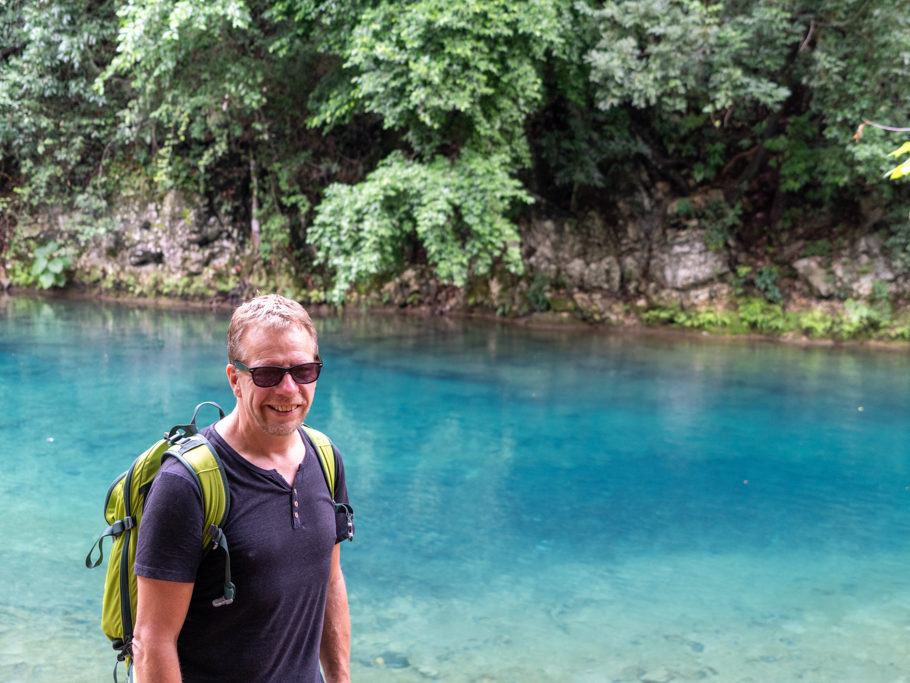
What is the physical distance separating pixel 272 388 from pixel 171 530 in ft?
1.20

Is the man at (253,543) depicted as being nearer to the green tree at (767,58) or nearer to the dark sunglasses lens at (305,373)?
the dark sunglasses lens at (305,373)

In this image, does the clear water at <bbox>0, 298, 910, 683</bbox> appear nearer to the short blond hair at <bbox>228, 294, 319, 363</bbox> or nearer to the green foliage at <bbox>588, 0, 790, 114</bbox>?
the short blond hair at <bbox>228, 294, 319, 363</bbox>

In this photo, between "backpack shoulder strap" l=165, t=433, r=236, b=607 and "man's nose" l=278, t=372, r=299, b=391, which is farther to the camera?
"man's nose" l=278, t=372, r=299, b=391

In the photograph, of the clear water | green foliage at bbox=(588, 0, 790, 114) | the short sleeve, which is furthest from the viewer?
green foliage at bbox=(588, 0, 790, 114)

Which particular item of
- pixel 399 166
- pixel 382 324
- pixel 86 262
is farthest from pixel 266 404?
pixel 86 262

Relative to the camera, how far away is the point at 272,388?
1833 millimetres

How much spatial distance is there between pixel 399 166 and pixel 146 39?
13.8ft

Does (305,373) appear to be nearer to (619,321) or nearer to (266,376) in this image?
(266,376)

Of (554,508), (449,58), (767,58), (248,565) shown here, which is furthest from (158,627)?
(767,58)

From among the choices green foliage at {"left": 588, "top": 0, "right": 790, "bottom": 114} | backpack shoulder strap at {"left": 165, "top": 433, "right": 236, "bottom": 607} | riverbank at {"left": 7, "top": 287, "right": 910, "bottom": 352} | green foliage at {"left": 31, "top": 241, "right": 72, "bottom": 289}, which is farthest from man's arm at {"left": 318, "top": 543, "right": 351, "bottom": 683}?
green foliage at {"left": 31, "top": 241, "right": 72, "bottom": 289}

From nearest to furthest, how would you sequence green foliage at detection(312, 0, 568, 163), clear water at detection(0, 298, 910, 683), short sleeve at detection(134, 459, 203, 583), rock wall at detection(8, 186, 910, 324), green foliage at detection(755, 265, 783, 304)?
short sleeve at detection(134, 459, 203, 583) → clear water at detection(0, 298, 910, 683) → green foliage at detection(312, 0, 568, 163) → green foliage at detection(755, 265, 783, 304) → rock wall at detection(8, 186, 910, 324)

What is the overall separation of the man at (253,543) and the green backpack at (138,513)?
0.03 m

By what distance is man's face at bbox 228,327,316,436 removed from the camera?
1.84 m

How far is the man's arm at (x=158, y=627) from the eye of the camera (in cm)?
166
